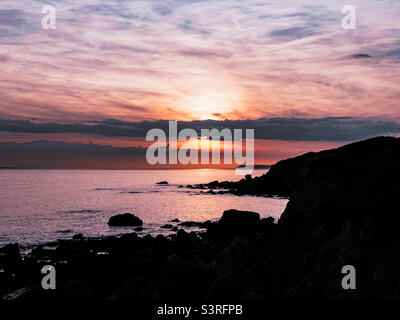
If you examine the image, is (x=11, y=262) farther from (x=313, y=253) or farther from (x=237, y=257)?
(x=313, y=253)

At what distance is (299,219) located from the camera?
49.4 feet

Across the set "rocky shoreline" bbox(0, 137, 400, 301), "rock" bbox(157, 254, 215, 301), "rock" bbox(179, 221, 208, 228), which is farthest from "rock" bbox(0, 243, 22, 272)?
"rock" bbox(179, 221, 208, 228)

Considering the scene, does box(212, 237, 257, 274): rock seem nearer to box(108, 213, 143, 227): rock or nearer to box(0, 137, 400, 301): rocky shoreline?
box(0, 137, 400, 301): rocky shoreline

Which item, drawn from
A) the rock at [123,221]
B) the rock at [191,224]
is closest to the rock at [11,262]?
the rock at [123,221]

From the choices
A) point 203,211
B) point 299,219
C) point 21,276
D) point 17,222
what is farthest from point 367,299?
point 203,211

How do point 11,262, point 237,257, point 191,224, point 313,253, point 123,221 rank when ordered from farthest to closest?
point 191,224
point 123,221
point 11,262
point 237,257
point 313,253

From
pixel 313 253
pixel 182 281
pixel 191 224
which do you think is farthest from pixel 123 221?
pixel 313 253

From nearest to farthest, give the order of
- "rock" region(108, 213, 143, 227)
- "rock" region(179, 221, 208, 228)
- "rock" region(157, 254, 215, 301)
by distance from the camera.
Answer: "rock" region(157, 254, 215, 301)
"rock" region(108, 213, 143, 227)
"rock" region(179, 221, 208, 228)

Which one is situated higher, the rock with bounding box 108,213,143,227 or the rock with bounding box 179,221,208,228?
the rock with bounding box 108,213,143,227

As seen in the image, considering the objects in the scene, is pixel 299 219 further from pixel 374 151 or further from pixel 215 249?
pixel 215 249

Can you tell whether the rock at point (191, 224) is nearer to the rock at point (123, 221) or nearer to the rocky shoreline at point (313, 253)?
the rock at point (123, 221)

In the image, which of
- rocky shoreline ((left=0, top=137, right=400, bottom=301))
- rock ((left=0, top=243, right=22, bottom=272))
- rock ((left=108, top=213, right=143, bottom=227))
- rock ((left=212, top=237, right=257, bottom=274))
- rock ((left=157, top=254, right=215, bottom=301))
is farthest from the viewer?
rock ((left=108, top=213, right=143, bottom=227))

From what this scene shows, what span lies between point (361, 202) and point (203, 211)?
175 ft

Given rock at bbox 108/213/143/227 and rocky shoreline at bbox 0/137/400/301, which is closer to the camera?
rocky shoreline at bbox 0/137/400/301
